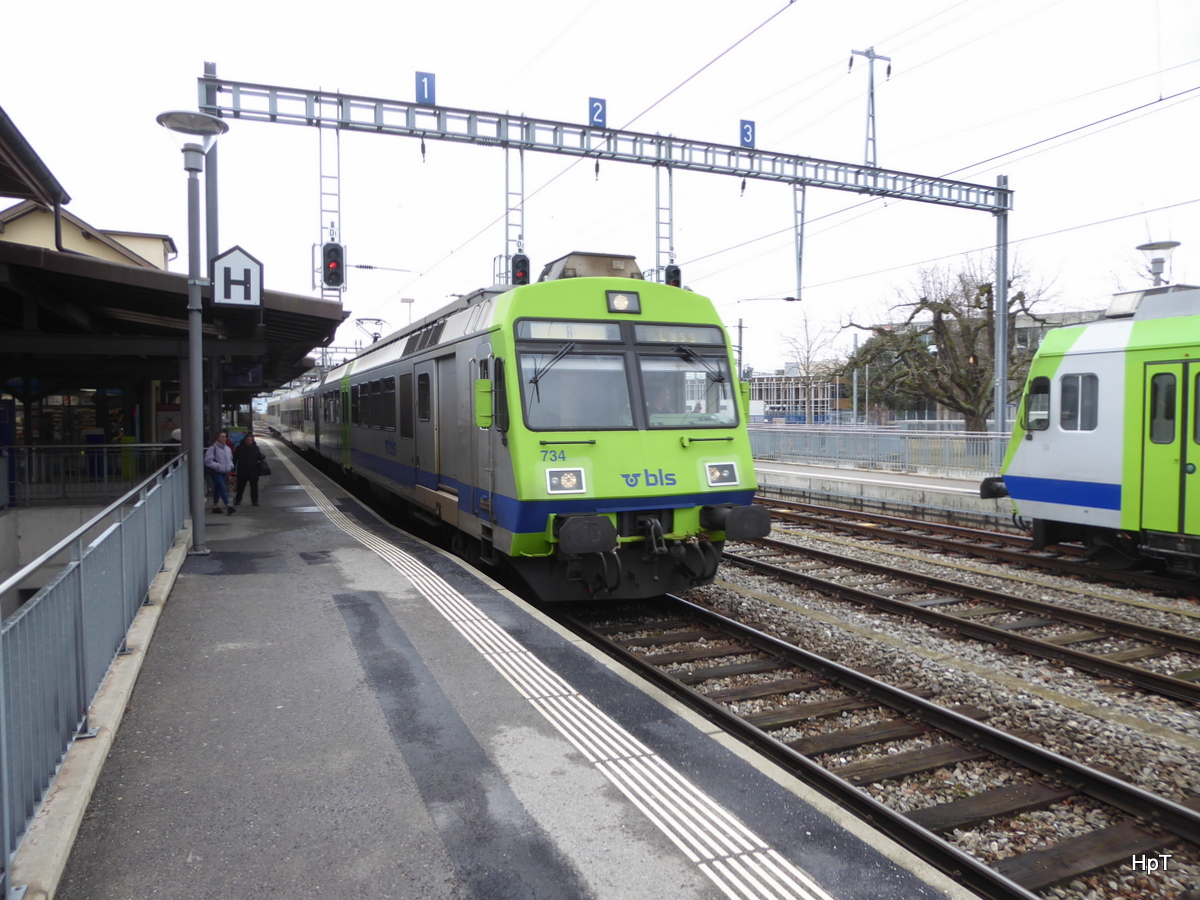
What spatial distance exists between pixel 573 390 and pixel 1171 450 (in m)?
6.83

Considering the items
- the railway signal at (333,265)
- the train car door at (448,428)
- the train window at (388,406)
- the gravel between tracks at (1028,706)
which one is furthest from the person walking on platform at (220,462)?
the gravel between tracks at (1028,706)

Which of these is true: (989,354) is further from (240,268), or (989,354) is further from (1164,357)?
(240,268)

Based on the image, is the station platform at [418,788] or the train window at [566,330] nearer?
the station platform at [418,788]

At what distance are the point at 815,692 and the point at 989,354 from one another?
2622 cm

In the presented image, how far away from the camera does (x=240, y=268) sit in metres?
11.1

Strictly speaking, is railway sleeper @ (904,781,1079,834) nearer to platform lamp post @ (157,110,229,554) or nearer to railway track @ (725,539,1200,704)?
railway track @ (725,539,1200,704)

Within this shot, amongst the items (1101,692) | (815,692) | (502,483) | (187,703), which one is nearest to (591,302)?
(502,483)

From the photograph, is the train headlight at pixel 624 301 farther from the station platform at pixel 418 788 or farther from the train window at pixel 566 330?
the station platform at pixel 418 788

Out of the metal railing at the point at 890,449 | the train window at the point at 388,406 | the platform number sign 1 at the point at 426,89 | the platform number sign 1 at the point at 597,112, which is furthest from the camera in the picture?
the metal railing at the point at 890,449

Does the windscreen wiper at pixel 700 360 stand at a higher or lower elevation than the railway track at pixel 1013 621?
higher

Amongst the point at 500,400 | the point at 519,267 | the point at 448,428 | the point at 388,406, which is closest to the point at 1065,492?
the point at 500,400

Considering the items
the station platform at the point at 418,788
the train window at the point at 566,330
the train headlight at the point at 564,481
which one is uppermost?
the train window at the point at 566,330

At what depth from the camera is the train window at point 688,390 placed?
26.5 ft

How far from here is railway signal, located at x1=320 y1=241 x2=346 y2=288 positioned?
47.8ft
